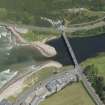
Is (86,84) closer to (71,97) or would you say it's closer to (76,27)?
(71,97)

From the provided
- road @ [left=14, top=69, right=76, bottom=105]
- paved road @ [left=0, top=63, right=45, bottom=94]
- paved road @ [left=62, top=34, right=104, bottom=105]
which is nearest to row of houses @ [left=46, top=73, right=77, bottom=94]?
road @ [left=14, top=69, right=76, bottom=105]

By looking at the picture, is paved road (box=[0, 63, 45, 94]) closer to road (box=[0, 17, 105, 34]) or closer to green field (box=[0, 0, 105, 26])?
road (box=[0, 17, 105, 34])

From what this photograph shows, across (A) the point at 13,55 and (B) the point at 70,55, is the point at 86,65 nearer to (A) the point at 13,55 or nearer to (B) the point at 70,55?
(B) the point at 70,55

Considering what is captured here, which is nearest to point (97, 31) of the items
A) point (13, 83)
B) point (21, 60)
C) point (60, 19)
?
point (60, 19)

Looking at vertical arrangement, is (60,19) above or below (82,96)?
above

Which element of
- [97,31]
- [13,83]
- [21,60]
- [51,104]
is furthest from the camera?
[97,31]
